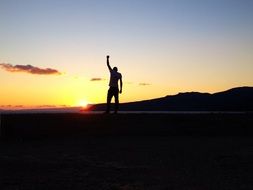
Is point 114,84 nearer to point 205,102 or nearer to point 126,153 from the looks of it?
point 126,153

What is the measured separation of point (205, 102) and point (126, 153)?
86.4m

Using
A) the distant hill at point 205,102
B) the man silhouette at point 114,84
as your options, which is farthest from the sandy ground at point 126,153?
the distant hill at point 205,102

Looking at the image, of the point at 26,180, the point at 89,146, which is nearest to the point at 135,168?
the point at 26,180

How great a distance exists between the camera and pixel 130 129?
19.3 metres

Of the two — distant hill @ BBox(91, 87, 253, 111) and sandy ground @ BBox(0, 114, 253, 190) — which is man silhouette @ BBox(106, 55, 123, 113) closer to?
sandy ground @ BBox(0, 114, 253, 190)

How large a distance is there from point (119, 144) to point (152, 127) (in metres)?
3.12

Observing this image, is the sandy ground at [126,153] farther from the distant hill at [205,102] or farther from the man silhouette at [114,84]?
the distant hill at [205,102]

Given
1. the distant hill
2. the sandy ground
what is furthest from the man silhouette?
the distant hill

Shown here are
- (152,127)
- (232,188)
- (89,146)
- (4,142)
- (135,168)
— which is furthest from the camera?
(152,127)

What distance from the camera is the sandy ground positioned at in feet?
35.6

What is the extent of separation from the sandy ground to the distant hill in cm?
6244

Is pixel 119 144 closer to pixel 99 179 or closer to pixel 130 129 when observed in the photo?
pixel 130 129

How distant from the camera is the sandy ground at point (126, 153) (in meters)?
10.8

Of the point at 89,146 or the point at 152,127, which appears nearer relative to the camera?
the point at 89,146
